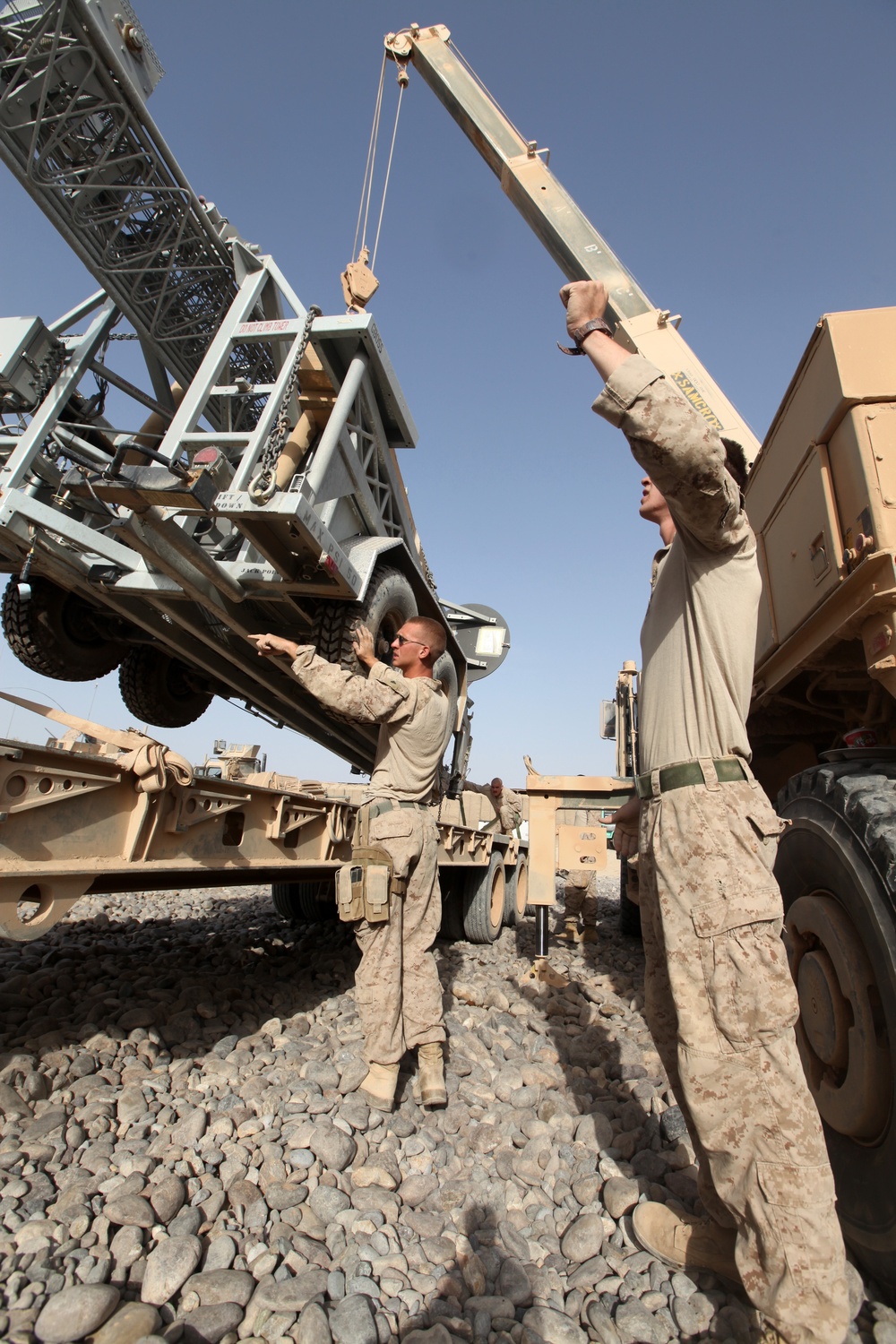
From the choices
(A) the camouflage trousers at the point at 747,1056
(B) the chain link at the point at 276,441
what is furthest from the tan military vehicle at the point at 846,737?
(B) the chain link at the point at 276,441

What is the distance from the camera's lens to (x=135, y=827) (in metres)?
2.23

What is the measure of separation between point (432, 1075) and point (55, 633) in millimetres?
3763

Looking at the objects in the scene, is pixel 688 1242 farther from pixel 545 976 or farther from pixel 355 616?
pixel 355 616

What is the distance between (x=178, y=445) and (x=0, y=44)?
7.50 feet

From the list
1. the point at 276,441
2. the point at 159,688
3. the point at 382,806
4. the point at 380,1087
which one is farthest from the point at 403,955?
the point at 159,688

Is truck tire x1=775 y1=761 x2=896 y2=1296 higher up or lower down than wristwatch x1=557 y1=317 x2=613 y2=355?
lower down

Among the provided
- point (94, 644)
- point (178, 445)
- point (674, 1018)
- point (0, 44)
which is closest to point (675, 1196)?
point (674, 1018)

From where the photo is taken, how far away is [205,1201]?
1.80m

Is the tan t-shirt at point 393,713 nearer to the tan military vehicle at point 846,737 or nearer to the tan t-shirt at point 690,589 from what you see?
the tan military vehicle at point 846,737

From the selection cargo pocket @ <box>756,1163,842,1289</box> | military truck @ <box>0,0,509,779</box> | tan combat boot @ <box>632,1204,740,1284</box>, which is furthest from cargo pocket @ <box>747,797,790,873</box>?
military truck @ <box>0,0,509,779</box>

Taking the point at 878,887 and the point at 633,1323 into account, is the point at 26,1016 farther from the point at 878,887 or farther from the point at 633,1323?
the point at 878,887

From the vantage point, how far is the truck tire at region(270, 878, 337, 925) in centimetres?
583

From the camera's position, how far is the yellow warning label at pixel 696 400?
4973 mm

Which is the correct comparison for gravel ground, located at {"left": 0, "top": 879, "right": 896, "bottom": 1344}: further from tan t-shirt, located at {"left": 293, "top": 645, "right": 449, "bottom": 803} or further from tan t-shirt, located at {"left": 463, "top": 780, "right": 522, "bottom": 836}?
tan t-shirt, located at {"left": 463, "top": 780, "right": 522, "bottom": 836}
